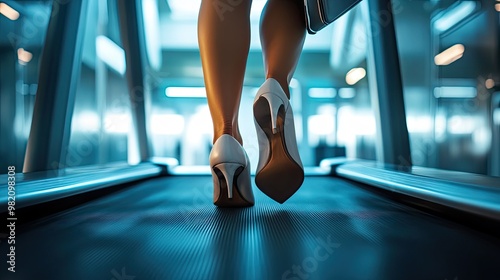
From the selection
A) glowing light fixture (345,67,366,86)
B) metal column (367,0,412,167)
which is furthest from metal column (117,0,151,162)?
glowing light fixture (345,67,366,86)

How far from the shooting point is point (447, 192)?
2.72ft

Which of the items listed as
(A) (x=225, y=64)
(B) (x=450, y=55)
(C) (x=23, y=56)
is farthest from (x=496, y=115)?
(C) (x=23, y=56)

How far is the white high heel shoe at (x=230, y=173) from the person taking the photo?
836 mm

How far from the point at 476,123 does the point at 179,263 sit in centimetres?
199

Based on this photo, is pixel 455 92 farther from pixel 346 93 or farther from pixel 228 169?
pixel 346 93

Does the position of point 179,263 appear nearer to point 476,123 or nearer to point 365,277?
point 365,277

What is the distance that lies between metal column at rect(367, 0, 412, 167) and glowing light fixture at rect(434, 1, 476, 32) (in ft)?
0.88

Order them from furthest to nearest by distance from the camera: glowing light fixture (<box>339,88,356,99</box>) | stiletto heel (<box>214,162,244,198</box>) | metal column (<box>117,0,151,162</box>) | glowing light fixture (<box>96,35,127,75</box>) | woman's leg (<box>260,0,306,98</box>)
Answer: glowing light fixture (<box>339,88,356,99</box>), glowing light fixture (<box>96,35,127,75</box>), metal column (<box>117,0,151,162</box>), woman's leg (<box>260,0,306,98</box>), stiletto heel (<box>214,162,244,198</box>)

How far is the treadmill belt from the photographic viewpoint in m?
0.46

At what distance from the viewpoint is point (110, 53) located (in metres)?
3.14

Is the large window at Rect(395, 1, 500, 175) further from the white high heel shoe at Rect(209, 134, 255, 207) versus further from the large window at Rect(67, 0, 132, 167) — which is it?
the large window at Rect(67, 0, 132, 167)

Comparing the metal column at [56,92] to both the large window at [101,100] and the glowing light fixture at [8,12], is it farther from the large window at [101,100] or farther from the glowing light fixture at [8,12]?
the large window at [101,100]

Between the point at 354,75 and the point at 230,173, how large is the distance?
3952 millimetres

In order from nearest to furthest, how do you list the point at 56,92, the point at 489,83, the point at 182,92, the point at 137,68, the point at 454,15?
the point at 56,92, the point at 489,83, the point at 454,15, the point at 137,68, the point at 182,92
